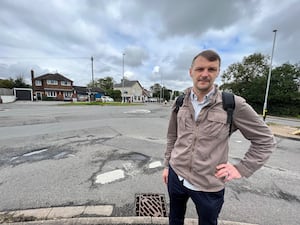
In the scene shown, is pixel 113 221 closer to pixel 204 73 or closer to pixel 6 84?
pixel 204 73

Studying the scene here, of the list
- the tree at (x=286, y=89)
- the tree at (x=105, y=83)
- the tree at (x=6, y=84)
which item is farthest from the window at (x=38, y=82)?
the tree at (x=286, y=89)

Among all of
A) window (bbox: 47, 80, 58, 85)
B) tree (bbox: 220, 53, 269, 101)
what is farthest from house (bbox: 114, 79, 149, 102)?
tree (bbox: 220, 53, 269, 101)

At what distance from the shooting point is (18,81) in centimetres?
4972

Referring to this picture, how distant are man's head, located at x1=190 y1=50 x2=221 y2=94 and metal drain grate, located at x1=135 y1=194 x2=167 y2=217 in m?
2.00

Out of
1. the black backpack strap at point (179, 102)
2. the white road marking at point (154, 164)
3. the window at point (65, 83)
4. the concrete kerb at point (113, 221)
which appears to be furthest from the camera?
the window at point (65, 83)

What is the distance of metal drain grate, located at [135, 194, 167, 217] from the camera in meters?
2.49

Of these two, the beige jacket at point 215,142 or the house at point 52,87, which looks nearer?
the beige jacket at point 215,142

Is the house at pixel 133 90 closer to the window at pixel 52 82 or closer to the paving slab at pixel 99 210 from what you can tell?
the window at pixel 52 82

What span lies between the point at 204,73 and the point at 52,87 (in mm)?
52134

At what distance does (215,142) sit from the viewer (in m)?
1.39

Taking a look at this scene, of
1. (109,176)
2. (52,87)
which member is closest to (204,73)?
(109,176)

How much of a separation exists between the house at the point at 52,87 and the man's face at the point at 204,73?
49.7m

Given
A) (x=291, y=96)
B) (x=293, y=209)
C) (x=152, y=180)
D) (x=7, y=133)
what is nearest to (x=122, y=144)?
(x=152, y=180)

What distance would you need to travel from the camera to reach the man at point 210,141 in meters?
1.36
